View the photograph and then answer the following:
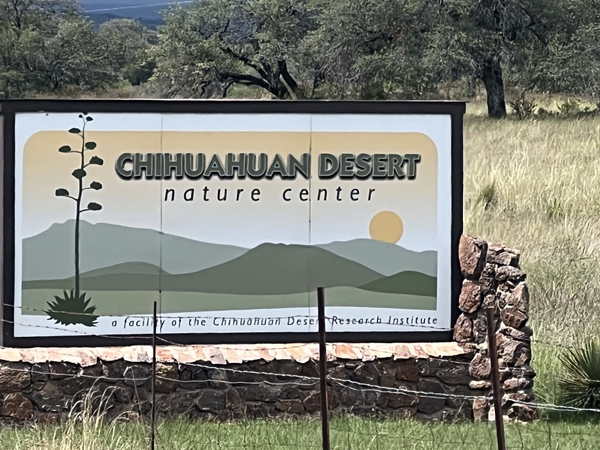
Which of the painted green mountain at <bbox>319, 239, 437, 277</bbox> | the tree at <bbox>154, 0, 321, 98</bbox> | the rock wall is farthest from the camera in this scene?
the tree at <bbox>154, 0, 321, 98</bbox>

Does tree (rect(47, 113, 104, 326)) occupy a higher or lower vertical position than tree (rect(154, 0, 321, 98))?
lower

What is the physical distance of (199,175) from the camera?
308 inches

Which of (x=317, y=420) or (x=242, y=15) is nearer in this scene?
(x=317, y=420)

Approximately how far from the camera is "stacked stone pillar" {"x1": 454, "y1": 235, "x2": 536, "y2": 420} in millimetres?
7473

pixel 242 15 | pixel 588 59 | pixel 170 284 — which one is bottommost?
pixel 170 284

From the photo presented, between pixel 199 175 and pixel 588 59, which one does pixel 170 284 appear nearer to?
pixel 199 175

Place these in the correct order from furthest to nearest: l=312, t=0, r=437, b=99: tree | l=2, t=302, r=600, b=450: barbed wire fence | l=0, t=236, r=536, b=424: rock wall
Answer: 1. l=312, t=0, r=437, b=99: tree
2. l=0, t=236, r=536, b=424: rock wall
3. l=2, t=302, r=600, b=450: barbed wire fence

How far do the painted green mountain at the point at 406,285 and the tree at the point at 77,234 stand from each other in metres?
2.01

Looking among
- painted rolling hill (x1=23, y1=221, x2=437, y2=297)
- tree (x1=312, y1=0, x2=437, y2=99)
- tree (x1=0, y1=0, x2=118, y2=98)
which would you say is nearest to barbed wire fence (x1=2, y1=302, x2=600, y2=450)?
painted rolling hill (x1=23, y1=221, x2=437, y2=297)

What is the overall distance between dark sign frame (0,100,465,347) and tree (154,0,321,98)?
28718 mm

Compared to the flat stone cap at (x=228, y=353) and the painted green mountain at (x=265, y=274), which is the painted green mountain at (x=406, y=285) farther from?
the flat stone cap at (x=228, y=353)

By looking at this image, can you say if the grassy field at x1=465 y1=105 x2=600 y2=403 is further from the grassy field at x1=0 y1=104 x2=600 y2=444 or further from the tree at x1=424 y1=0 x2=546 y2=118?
the tree at x1=424 y1=0 x2=546 y2=118

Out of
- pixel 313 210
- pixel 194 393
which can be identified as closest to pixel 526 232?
pixel 313 210

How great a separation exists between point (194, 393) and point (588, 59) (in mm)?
25047
